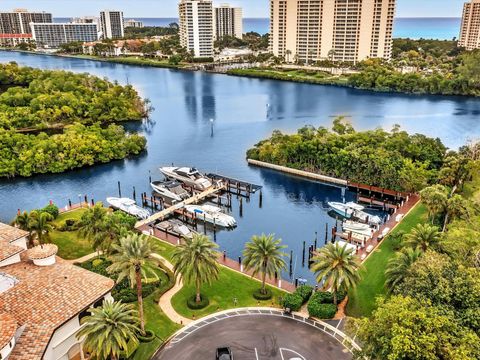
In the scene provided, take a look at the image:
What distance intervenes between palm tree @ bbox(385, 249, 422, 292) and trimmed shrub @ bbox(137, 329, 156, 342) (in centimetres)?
2430

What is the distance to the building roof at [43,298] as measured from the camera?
34125 mm

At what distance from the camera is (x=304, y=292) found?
159 ft

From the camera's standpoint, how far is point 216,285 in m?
51.5

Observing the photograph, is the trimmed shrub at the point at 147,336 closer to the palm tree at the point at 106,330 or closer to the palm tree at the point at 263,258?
the palm tree at the point at 106,330

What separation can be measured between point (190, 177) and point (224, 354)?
51.8 metres

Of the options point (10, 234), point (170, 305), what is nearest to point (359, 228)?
point (170, 305)

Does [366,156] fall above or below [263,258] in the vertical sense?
above

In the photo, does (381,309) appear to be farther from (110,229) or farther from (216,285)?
(110,229)

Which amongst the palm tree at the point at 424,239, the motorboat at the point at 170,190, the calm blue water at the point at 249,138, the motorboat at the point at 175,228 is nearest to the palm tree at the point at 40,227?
the motorboat at the point at 175,228

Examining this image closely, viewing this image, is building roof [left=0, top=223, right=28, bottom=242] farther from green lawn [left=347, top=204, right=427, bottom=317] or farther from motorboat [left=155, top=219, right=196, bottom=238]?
green lawn [left=347, top=204, right=427, bottom=317]

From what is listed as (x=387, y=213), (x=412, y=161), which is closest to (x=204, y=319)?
(x=387, y=213)

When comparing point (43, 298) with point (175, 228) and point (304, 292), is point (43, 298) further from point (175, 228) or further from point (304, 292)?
point (175, 228)

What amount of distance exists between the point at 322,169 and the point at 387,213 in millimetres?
19505

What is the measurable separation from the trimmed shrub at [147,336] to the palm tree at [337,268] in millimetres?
17634
